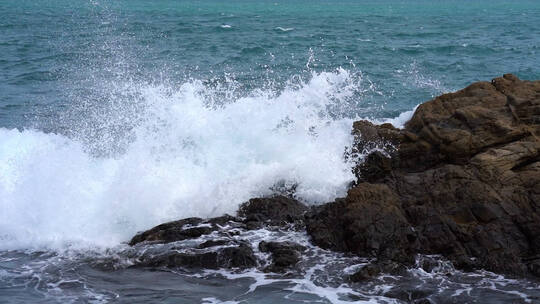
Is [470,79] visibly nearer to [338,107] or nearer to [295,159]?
[338,107]

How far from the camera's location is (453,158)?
827cm

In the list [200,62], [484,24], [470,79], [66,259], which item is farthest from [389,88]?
[484,24]

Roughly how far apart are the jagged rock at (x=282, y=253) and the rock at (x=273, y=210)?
659 mm

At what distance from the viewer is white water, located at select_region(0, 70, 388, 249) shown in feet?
28.8

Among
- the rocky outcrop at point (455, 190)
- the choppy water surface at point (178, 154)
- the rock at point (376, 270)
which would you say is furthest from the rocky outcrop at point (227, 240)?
the rock at point (376, 270)

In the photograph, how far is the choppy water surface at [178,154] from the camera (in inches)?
267

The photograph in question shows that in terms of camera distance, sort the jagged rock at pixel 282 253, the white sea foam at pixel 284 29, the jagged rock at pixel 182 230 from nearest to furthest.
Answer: the jagged rock at pixel 282 253 → the jagged rock at pixel 182 230 → the white sea foam at pixel 284 29

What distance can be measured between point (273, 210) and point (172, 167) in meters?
2.14

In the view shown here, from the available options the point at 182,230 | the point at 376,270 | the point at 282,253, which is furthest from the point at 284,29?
the point at 376,270

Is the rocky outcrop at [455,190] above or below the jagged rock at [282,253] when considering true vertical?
above

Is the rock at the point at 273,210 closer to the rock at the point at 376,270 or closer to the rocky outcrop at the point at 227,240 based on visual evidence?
the rocky outcrop at the point at 227,240

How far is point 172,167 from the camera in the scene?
32.3ft

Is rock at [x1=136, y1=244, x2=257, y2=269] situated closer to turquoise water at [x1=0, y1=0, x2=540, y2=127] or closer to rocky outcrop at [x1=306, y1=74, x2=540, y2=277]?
rocky outcrop at [x1=306, y1=74, x2=540, y2=277]

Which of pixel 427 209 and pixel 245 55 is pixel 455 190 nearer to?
pixel 427 209
